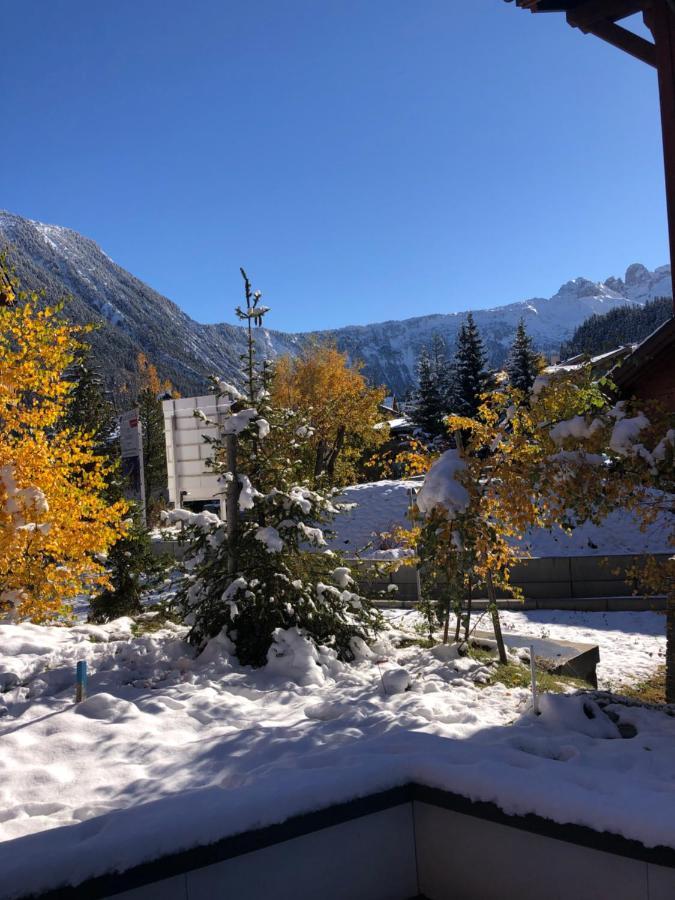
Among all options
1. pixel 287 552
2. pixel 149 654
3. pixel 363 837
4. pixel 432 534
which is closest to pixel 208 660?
pixel 149 654

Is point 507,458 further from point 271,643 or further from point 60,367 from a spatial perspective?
point 60,367

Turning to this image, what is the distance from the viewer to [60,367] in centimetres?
661

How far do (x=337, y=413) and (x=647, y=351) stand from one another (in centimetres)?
2079

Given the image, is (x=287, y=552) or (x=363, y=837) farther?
(x=287, y=552)

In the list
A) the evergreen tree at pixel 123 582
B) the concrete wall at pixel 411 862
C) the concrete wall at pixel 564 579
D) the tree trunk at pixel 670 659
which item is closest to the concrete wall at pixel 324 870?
the concrete wall at pixel 411 862

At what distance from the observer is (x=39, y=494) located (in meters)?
6.01

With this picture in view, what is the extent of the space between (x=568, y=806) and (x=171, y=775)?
2213mm

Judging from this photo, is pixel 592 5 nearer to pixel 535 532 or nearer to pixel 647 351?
pixel 647 351

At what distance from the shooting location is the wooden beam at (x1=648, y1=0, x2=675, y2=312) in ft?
20.7

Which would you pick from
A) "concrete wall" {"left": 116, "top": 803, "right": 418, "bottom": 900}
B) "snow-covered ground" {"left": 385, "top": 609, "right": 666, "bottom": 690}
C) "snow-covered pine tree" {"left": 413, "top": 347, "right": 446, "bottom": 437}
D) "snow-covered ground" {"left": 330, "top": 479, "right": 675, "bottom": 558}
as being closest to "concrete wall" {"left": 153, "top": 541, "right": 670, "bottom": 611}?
"snow-covered ground" {"left": 385, "top": 609, "right": 666, "bottom": 690}

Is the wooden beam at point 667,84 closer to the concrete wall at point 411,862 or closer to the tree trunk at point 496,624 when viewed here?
the tree trunk at point 496,624

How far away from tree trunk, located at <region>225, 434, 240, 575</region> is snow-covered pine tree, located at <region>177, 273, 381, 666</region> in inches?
0.5

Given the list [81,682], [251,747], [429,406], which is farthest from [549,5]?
[429,406]

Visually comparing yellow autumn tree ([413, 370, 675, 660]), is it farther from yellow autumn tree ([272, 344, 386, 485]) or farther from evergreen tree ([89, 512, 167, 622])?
yellow autumn tree ([272, 344, 386, 485])
